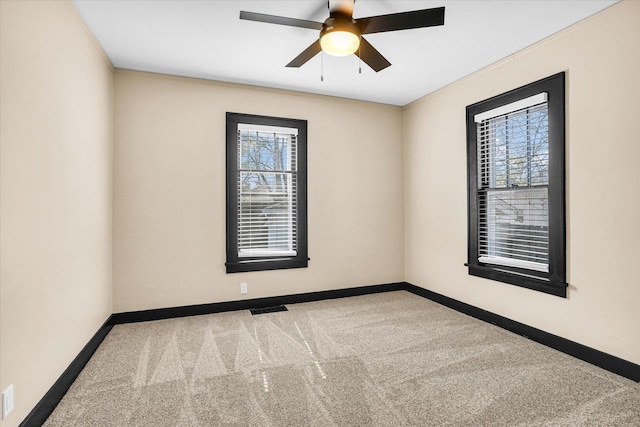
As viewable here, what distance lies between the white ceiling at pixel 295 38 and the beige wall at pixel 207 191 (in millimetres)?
309

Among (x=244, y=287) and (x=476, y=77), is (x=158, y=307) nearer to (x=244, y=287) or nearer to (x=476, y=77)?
(x=244, y=287)

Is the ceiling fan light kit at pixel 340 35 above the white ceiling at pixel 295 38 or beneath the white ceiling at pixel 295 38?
beneath

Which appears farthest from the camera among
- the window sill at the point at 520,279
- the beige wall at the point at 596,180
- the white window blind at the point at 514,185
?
the white window blind at the point at 514,185

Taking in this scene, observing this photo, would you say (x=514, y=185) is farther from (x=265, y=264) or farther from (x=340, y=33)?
(x=265, y=264)

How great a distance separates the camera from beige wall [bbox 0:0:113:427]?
65.5 inches

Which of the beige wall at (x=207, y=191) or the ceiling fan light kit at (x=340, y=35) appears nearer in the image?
the ceiling fan light kit at (x=340, y=35)

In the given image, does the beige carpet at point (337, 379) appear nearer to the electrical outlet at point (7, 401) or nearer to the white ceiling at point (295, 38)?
the electrical outlet at point (7, 401)

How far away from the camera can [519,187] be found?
3260mm

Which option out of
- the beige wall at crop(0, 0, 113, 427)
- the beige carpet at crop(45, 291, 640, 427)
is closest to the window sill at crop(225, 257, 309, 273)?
the beige carpet at crop(45, 291, 640, 427)

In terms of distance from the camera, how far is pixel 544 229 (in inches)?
121

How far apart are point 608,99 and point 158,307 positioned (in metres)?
4.59

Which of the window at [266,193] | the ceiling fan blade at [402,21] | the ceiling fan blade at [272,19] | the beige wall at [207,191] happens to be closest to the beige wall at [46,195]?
the beige wall at [207,191]

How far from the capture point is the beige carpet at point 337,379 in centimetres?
196

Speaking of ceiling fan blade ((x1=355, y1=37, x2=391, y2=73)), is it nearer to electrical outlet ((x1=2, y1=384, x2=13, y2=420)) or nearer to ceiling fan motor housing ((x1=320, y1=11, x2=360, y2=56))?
ceiling fan motor housing ((x1=320, y1=11, x2=360, y2=56))
